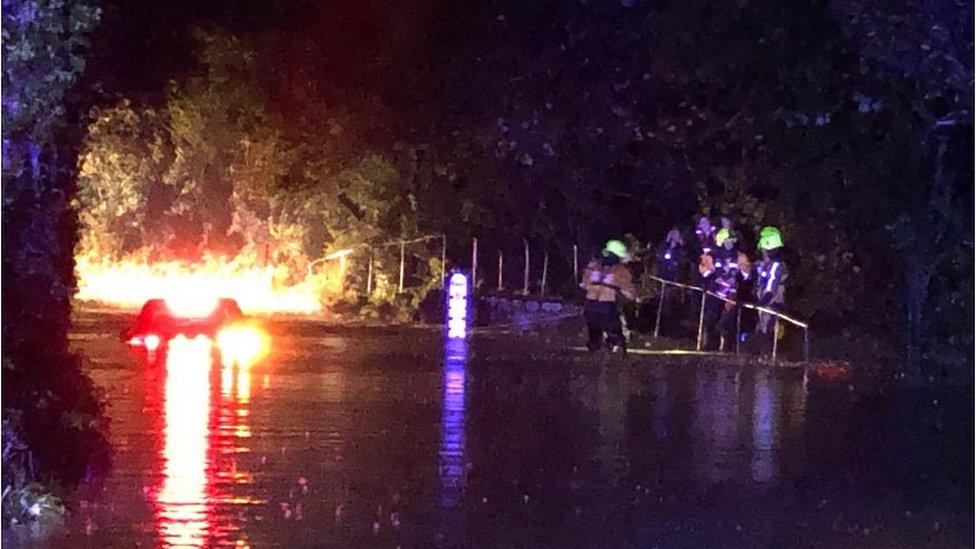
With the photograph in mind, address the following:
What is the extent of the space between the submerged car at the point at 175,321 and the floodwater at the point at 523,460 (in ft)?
14.1

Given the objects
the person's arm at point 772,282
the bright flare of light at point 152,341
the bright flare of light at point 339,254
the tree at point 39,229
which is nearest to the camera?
the tree at point 39,229

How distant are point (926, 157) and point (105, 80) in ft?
41.6

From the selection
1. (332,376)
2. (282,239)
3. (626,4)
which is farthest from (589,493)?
(282,239)

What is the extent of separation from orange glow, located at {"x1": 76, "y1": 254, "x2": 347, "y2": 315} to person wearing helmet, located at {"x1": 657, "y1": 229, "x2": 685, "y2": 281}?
9.62 m

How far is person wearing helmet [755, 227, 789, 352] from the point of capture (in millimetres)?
19938

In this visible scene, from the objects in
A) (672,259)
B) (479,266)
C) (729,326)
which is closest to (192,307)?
(672,259)

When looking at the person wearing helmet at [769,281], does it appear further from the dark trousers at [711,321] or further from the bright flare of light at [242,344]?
the bright flare of light at [242,344]

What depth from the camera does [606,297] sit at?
66.2ft

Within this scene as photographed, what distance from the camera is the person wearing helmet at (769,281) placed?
19938 mm

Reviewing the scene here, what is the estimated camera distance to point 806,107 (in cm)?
1992

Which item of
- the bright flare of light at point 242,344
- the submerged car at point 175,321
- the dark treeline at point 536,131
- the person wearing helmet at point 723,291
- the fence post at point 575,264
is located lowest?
the bright flare of light at point 242,344

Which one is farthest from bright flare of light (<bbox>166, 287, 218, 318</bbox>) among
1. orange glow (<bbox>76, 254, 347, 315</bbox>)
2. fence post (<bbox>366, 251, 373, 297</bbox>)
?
fence post (<bbox>366, 251, 373, 297</bbox>)

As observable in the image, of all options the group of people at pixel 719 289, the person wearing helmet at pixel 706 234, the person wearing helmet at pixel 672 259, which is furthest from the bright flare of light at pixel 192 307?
the person wearing helmet at pixel 706 234

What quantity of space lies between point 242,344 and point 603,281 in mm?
5052
